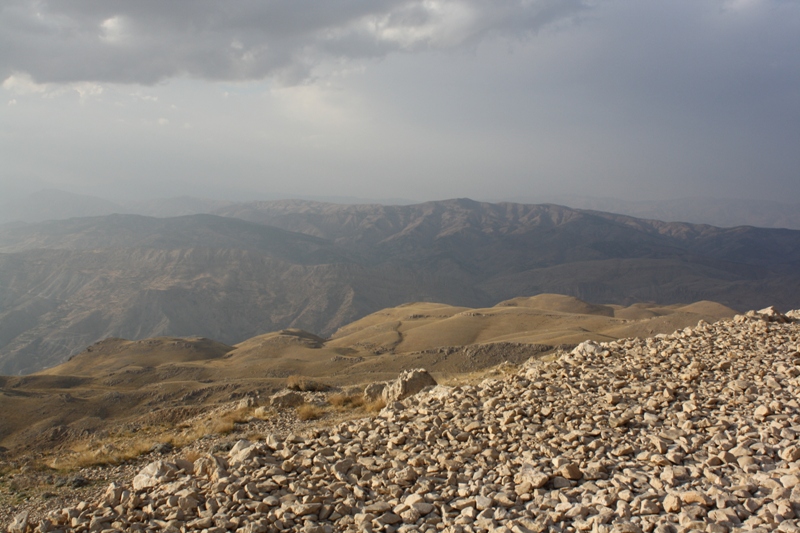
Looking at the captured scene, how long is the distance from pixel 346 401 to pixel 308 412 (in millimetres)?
1677

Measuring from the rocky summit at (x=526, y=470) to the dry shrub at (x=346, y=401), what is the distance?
4.76 metres

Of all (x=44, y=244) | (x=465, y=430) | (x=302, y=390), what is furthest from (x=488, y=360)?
(x=44, y=244)

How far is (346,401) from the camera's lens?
1375 cm

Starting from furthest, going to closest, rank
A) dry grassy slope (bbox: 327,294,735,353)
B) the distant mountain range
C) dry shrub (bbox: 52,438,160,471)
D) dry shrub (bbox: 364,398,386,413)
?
the distant mountain range → dry grassy slope (bbox: 327,294,735,353) → dry shrub (bbox: 364,398,386,413) → dry shrub (bbox: 52,438,160,471)

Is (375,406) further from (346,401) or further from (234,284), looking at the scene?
(234,284)

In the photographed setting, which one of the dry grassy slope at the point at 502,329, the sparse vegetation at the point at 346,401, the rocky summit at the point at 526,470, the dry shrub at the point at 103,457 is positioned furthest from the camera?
the dry grassy slope at the point at 502,329

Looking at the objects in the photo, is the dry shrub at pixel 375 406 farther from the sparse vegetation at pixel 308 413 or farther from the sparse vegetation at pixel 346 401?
the sparse vegetation at pixel 308 413

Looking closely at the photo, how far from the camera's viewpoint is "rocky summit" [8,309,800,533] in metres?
4.93

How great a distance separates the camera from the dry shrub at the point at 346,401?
43.6ft

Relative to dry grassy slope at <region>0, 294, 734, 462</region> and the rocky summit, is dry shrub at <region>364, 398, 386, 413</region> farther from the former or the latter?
→ dry grassy slope at <region>0, 294, 734, 462</region>

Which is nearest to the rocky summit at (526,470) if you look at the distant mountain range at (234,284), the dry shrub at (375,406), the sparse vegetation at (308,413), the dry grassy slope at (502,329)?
the dry shrub at (375,406)

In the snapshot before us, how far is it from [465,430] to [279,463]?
8.34 feet

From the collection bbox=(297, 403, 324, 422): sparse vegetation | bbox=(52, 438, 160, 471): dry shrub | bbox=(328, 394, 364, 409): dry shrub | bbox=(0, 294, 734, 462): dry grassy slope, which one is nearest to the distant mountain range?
bbox=(0, 294, 734, 462): dry grassy slope

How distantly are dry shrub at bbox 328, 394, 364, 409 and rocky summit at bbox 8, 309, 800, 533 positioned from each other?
4.76 metres
